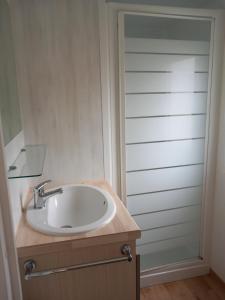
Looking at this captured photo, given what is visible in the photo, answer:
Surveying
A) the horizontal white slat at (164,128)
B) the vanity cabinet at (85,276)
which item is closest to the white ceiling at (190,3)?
the horizontal white slat at (164,128)

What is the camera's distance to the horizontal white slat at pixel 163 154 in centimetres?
183

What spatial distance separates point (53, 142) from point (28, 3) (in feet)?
3.01

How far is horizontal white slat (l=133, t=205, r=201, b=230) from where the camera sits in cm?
197

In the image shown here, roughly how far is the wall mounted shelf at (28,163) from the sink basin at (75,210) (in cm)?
29

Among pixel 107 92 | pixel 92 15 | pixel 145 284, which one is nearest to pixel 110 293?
pixel 145 284

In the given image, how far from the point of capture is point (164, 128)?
1.83 meters

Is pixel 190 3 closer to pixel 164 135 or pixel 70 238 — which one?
pixel 164 135

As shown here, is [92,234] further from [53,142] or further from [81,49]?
[81,49]

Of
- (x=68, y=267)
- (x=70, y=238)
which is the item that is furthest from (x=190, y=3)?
(x=68, y=267)

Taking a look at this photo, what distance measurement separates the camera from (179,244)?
2.12 metres

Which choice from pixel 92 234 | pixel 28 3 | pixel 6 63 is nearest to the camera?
pixel 92 234

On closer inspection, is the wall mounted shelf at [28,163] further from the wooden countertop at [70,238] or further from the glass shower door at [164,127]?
the glass shower door at [164,127]

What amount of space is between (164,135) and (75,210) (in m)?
0.89

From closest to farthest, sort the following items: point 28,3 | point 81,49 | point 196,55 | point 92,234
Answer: point 92,234
point 28,3
point 81,49
point 196,55
